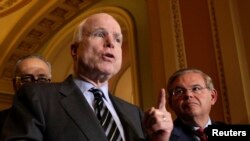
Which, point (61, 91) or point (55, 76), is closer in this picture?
point (61, 91)

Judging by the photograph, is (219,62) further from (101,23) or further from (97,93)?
(97,93)

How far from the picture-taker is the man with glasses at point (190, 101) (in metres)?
2.16

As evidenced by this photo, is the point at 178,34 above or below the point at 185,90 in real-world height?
above

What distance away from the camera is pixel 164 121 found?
1367 millimetres

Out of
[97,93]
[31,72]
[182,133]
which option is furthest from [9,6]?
[97,93]

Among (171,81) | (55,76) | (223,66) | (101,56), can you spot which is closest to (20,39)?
(55,76)

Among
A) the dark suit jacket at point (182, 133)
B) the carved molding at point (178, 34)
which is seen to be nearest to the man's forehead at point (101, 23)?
the dark suit jacket at point (182, 133)

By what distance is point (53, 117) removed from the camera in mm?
1383

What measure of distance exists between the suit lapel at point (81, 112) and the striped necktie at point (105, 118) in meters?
0.04

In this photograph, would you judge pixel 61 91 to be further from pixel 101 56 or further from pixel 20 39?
pixel 20 39

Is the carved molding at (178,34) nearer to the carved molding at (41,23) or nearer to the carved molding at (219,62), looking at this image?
the carved molding at (219,62)

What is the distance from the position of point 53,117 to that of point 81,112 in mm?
104

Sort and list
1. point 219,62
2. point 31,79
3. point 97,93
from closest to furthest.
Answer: point 97,93 → point 31,79 → point 219,62

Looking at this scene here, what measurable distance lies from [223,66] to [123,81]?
16.1ft
